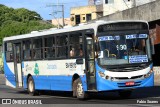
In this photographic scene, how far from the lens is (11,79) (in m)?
25.2

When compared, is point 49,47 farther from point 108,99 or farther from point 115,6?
point 115,6

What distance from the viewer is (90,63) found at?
17844 millimetres

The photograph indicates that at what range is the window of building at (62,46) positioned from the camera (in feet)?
64.1

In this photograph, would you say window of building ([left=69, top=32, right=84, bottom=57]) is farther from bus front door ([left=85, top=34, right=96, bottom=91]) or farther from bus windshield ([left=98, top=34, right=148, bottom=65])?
bus windshield ([left=98, top=34, right=148, bottom=65])

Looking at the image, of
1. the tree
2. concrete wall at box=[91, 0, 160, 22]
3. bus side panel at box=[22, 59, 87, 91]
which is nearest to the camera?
bus side panel at box=[22, 59, 87, 91]

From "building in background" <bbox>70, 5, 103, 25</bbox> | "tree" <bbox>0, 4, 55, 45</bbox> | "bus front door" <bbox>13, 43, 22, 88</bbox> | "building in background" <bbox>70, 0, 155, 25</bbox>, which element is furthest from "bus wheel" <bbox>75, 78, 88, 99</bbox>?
"tree" <bbox>0, 4, 55, 45</bbox>

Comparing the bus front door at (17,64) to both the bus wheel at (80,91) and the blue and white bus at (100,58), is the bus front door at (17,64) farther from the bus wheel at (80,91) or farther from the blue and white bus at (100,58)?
the bus wheel at (80,91)

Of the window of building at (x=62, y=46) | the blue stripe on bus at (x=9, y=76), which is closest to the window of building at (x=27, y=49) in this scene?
the blue stripe on bus at (x=9, y=76)

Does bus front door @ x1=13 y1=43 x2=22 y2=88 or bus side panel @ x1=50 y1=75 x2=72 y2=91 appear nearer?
bus side panel @ x1=50 y1=75 x2=72 y2=91

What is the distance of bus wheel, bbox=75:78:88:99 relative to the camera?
1812cm

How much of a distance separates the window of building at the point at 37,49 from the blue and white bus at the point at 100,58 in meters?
0.89

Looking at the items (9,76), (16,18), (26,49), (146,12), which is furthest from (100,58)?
(16,18)

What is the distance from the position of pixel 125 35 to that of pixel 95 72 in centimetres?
171

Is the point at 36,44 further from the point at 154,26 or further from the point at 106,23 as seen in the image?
the point at 154,26
